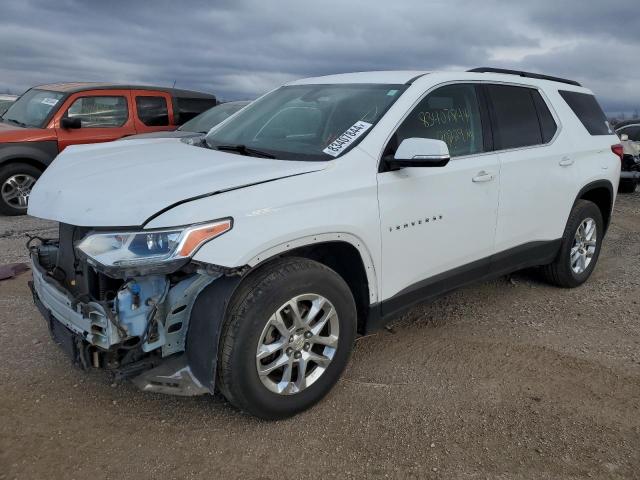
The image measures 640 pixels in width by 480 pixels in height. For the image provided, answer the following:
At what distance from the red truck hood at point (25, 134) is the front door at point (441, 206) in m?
6.27

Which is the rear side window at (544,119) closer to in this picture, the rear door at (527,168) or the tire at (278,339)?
the rear door at (527,168)

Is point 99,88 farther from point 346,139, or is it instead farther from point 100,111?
point 346,139

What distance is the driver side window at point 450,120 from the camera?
3365 mm

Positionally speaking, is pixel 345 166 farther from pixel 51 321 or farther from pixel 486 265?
pixel 51 321

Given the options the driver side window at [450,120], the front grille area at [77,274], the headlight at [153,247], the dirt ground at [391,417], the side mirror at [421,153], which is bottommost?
the dirt ground at [391,417]

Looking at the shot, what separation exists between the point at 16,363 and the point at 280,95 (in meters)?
2.55

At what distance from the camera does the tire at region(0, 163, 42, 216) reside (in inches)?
299

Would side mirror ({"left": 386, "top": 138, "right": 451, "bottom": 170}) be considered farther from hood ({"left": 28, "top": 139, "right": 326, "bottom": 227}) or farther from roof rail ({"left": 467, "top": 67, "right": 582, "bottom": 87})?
roof rail ({"left": 467, "top": 67, "right": 582, "bottom": 87})

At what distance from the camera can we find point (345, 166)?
295cm

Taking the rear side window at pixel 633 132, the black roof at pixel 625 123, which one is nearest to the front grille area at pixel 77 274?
the rear side window at pixel 633 132

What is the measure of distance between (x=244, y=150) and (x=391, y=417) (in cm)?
175

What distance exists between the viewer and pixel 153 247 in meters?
2.45

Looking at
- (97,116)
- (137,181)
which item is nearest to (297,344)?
(137,181)

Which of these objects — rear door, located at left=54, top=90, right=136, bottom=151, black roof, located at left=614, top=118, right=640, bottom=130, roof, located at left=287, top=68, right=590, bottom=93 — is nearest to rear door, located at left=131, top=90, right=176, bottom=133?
rear door, located at left=54, top=90, right=136, bottom=151
